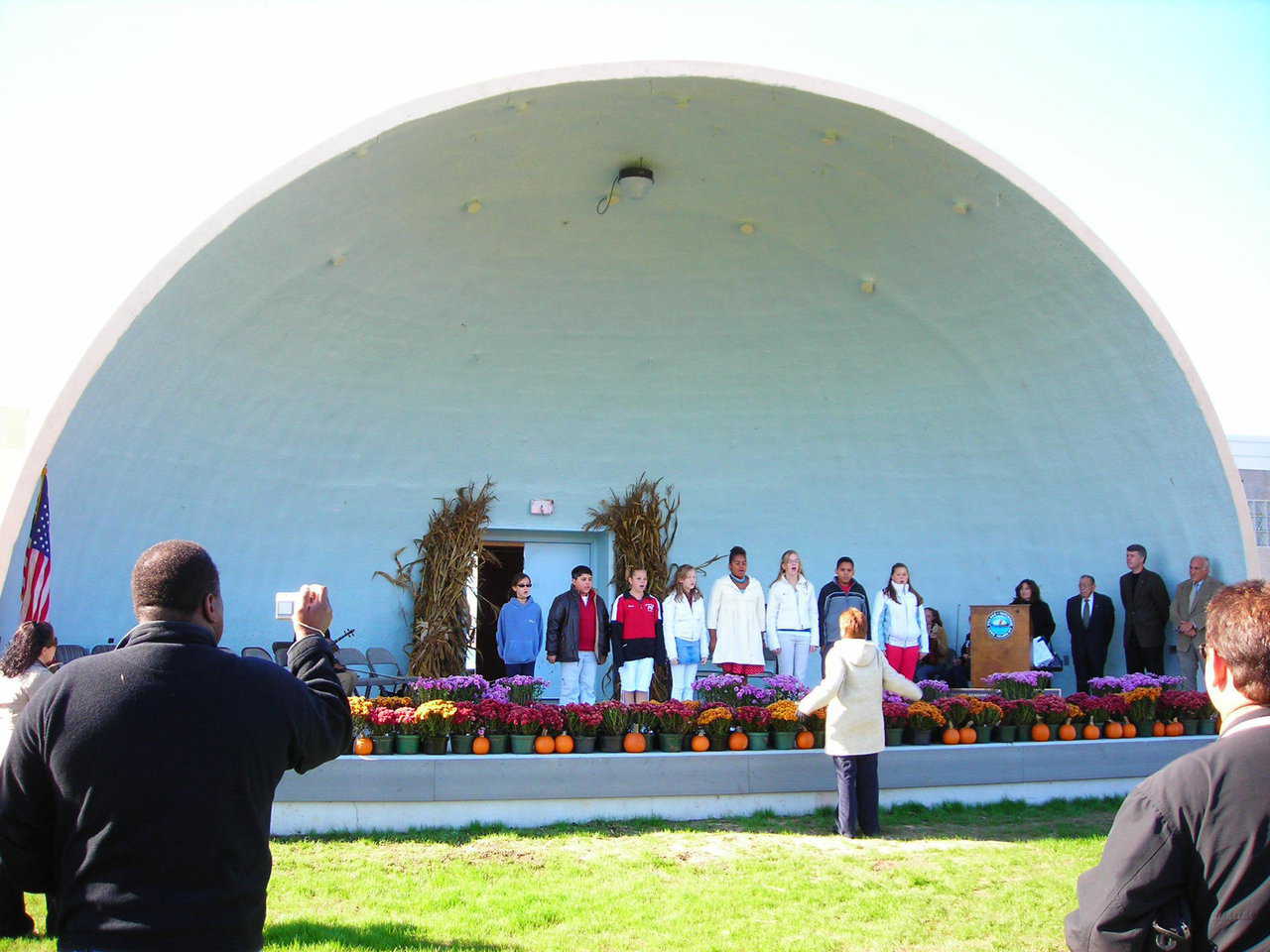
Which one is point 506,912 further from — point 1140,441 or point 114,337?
point 1140,441

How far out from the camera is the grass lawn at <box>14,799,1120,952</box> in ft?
16.4

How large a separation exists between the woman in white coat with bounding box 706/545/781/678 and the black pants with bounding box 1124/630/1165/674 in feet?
13.0

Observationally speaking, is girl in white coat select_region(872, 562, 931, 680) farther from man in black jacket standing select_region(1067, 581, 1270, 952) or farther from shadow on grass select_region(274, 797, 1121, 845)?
man in black jacket standing select_region(1067, 581, 1270, 952)

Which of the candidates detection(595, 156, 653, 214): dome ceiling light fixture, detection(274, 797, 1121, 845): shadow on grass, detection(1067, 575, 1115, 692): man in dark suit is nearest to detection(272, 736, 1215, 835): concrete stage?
detection(274, 797, 1121, 845): shadow on grass

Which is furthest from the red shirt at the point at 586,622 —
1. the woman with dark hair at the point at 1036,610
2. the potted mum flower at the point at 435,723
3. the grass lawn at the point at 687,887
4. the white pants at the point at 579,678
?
the woman with dark hair at the point at 1036,610

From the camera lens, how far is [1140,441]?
11883mm

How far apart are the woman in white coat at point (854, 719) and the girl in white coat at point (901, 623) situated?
460cm

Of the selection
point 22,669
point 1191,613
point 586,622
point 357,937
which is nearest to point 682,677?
point 586,622

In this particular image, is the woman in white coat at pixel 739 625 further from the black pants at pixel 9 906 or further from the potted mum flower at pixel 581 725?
the black pants at pixel 9 906

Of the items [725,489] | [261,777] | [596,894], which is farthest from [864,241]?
[261,777]

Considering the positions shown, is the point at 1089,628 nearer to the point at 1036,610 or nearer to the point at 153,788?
the point at 1036,610

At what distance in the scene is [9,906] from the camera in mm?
2398

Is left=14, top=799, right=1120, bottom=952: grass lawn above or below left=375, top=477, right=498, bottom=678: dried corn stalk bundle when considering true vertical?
below

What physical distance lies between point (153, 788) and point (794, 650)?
9764mm
